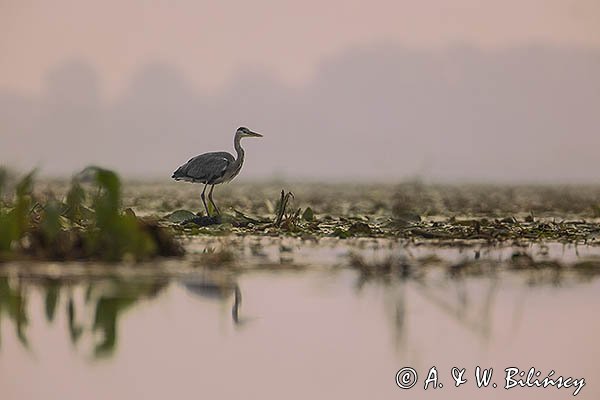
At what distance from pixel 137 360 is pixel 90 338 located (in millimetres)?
572

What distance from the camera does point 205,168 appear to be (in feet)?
43.7

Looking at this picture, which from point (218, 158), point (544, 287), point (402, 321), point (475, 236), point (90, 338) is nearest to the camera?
point (90, 338)

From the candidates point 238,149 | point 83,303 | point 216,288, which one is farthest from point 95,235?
point 238,149

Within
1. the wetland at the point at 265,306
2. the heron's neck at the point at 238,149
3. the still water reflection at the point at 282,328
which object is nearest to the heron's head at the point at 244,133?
the heron's neck at the point at 238,149

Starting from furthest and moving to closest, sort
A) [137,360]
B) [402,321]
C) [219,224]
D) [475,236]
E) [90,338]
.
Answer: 1. [219,224]
2. [475,236]
3. [402,321]
4. [90,338]
5. [137,360]

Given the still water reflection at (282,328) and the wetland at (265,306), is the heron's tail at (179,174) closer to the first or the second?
the wetland at (265,306)

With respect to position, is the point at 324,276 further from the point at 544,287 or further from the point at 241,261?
the point at 544,287

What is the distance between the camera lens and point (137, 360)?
5.65 m

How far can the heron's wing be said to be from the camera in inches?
524

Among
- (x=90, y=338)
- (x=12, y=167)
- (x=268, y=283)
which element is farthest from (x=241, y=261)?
(x=90, y=338)

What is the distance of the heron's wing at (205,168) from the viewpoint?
13.3 meters

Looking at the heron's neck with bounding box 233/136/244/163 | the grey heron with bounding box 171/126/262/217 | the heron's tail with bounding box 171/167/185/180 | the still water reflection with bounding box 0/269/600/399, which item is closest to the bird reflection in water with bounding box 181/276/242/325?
the still water reflection with bounding box 0/269/600/399

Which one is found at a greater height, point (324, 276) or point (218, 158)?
point (218, 158)

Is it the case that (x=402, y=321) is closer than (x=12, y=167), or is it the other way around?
(x=402, y=321)
